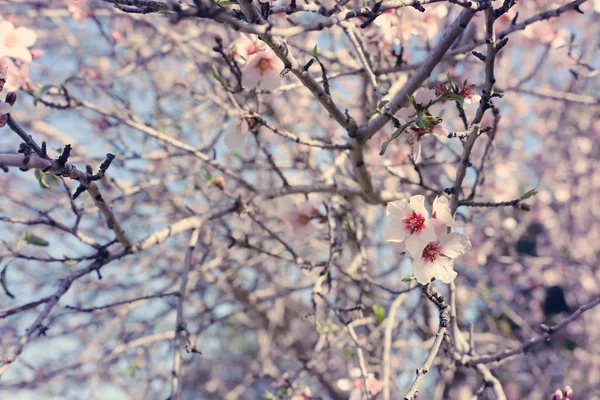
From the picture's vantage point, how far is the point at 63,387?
4.29m

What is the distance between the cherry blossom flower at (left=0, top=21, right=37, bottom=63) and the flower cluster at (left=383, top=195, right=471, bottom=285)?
5.02ft

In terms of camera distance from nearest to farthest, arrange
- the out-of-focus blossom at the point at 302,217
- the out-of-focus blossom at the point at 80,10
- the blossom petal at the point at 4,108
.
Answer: the blossom petal at the point at 4,108 → the out-of-focus blossom at the point at 302,217 → the out-of-focus blossom at the point at 80,10

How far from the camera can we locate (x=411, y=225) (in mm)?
1518

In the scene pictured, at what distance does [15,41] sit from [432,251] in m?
1.79

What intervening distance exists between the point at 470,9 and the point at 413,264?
796 millimetres

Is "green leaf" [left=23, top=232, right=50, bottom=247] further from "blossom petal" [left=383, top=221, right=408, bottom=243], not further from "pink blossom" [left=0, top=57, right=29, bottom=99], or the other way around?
"blossom petal" [left=383, top=221, right=408, bottom=243]

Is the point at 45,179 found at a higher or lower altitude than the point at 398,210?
lower

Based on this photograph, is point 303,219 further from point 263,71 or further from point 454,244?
point 454,244

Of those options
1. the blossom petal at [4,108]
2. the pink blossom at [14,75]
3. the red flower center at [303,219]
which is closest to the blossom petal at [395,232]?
the red flower center at [303,219]

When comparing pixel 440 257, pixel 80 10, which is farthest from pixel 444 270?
pixel 80 10

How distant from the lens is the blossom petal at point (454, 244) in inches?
58.6

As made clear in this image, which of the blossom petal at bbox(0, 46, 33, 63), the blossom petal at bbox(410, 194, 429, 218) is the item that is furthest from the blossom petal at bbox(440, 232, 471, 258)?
the blossom petal at bbox(0, 46, 33, 63)

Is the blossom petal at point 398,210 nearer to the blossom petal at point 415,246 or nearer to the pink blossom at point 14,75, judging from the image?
the blossom petal at point 415,246

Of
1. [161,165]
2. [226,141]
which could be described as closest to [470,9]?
[226,141]
